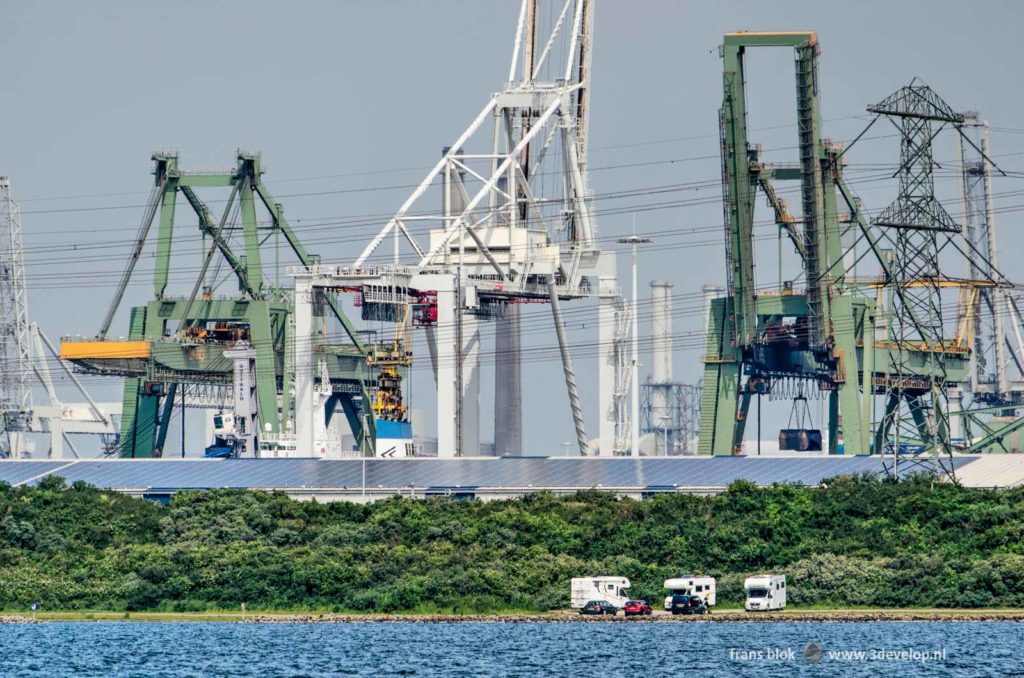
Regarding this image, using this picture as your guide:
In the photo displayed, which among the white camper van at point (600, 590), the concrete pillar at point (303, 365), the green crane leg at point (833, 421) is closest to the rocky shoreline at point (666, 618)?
the white camper van at point (600, 590)

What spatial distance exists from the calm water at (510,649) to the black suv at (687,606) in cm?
262

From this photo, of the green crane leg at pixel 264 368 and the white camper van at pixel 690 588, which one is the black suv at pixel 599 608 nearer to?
the white camper van at pixel 690 588

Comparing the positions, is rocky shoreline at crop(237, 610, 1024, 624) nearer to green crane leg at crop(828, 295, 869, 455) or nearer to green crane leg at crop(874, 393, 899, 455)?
green crane leg at crop(874, 393, 899, 455)

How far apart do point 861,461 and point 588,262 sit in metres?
27.2

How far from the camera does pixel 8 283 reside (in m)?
193

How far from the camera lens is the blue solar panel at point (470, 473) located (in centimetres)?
13788

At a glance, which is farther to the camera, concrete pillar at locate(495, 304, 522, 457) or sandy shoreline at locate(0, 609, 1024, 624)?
concrete pillar at locate(495, 304, 522, 457)

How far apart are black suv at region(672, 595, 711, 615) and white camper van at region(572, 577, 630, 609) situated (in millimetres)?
3456

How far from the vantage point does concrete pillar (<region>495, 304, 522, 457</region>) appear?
187125 mm

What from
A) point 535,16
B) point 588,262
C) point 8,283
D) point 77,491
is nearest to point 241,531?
point 77,491

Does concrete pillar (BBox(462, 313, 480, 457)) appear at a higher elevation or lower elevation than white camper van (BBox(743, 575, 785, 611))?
higher

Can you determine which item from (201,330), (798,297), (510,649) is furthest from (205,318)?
(510,649)

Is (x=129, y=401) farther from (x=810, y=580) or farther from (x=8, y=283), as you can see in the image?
(x=810, y=580)

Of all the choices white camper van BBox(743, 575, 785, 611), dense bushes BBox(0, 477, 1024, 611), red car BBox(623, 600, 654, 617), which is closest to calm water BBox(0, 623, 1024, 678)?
red car BBox(623, 600, 654, 617)
